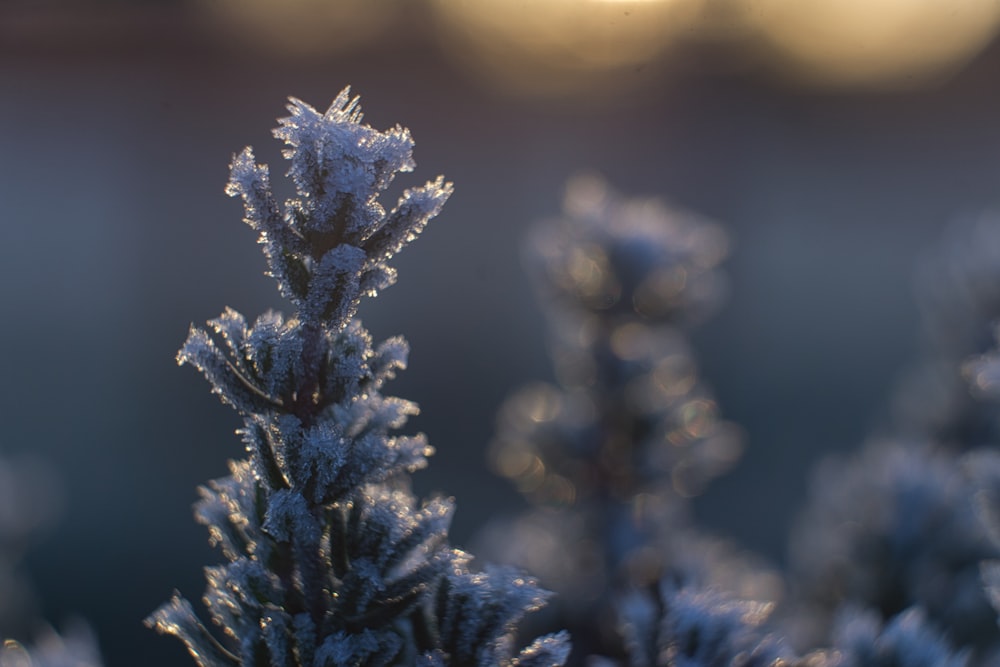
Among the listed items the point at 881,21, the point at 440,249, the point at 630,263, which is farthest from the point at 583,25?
the point at 440,249

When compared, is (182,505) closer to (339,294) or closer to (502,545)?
(502,545)

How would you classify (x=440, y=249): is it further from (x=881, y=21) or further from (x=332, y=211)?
(x=332, y=211)

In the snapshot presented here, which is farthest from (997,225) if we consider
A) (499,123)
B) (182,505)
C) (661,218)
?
(499,123)

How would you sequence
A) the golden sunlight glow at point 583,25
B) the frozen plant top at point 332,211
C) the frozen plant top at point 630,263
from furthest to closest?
the golden sunlight glow at point 583,25
the frozen plant top at point 630,263
the frozen plant top at point 332,211

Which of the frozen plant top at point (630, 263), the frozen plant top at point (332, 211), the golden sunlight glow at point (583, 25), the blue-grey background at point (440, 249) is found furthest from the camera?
the blue-grey background at point (440, 249)

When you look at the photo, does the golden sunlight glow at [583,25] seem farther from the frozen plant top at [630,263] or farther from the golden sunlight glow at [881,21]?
the frozen plant top at [630,263]

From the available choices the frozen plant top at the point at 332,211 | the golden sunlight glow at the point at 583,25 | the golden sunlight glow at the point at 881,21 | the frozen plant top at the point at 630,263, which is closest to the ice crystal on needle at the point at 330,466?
the frozen plant top at the point at 332,211

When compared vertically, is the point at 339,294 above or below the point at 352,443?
above
